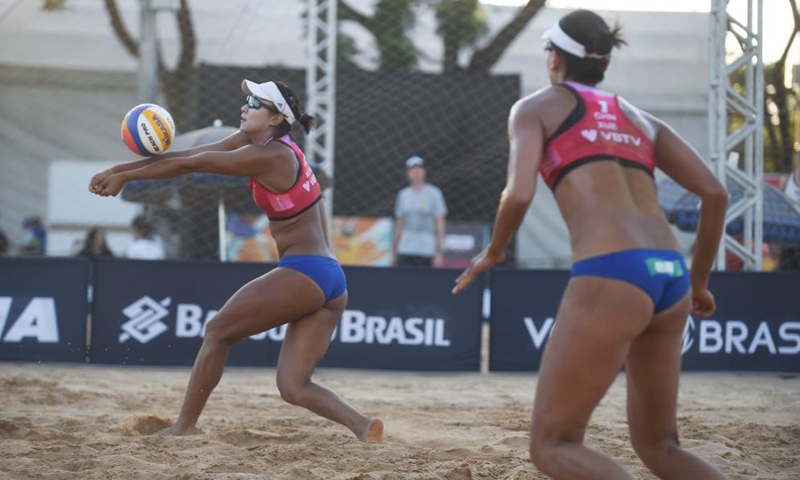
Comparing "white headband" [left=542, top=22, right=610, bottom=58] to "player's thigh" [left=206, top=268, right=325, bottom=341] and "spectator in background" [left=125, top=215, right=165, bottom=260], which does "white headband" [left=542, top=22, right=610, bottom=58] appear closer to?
"player's thigh" [left=206, top=268, right=325, bottom=341]

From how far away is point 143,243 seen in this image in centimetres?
1320

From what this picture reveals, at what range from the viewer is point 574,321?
10.9 ft

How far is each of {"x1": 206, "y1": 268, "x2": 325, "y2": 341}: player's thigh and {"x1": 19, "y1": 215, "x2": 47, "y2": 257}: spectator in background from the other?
449 inches

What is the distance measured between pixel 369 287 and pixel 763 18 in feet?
15.6

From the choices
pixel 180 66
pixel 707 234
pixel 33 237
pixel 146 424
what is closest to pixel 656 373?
pixel 707 234

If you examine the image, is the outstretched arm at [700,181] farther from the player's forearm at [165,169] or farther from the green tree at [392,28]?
the green tree at [392,28]

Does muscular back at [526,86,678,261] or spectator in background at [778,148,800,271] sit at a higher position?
spectator in background at [778,148,800,271]

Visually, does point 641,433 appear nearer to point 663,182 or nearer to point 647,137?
point 647,137

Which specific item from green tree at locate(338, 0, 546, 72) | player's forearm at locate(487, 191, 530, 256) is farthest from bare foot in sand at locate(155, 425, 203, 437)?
green tree at locate(338, 0, 546, 72)

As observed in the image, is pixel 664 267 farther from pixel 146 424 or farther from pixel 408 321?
pixel 408 321

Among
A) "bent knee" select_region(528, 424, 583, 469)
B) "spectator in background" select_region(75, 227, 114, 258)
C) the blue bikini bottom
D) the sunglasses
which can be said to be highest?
the sunglasses

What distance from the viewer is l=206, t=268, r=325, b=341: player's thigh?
5539 millimetres

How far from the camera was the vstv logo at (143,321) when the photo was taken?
9.14 metres

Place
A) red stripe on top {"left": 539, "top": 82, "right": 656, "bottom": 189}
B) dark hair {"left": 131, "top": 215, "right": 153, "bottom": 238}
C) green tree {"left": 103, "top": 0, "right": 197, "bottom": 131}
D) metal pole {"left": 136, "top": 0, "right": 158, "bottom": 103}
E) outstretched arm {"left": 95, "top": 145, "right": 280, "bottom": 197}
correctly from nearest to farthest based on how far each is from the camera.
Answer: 1. red stripe on top {"left": 539, "top": 82, "right": 656, "bottom": 189}
2. outstretched arm {"left": 95, "top": 145, "right": 280, "bottom": 197}
3. dark hair {"left": 131, "top": 215, "right": 153, "bottom": 238}
4. metal pole {"left": 136, "top": 0, "right": 158, "bottom": 103}
5. green tree {"left": 103, "top": 0, "right": 197, "bottom": 131}
